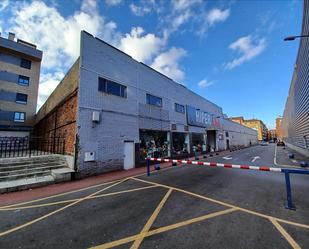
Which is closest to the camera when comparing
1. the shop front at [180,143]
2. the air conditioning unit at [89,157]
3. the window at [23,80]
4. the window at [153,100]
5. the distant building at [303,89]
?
the air conditioning unit at [89,157]

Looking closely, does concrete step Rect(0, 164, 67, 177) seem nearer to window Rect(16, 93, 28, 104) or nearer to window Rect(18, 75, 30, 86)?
window Rect(16, 93, 28, 104)

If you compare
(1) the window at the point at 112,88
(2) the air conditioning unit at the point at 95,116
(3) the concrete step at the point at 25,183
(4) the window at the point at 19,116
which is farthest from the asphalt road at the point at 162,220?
(4) the window at the point at 19,116

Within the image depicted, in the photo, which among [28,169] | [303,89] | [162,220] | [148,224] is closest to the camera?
[148,224]

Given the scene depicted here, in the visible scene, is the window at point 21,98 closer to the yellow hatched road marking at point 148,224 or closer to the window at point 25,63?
the window at point 25,63

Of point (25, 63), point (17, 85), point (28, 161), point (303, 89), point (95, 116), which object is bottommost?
point (28, 161)

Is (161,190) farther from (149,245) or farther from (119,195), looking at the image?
(149,245)

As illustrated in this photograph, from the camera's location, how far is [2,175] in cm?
737

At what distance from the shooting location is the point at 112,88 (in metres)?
11.9

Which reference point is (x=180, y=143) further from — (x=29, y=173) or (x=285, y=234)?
(x=285, y=234)

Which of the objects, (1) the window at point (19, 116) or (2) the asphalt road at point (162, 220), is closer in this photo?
(2) the asphalt road at point (162, 220)

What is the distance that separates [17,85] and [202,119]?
94.4 ft

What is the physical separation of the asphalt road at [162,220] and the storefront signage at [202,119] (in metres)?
15.4

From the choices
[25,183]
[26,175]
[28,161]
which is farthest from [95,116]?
[25,183]

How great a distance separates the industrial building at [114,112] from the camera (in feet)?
32.7
